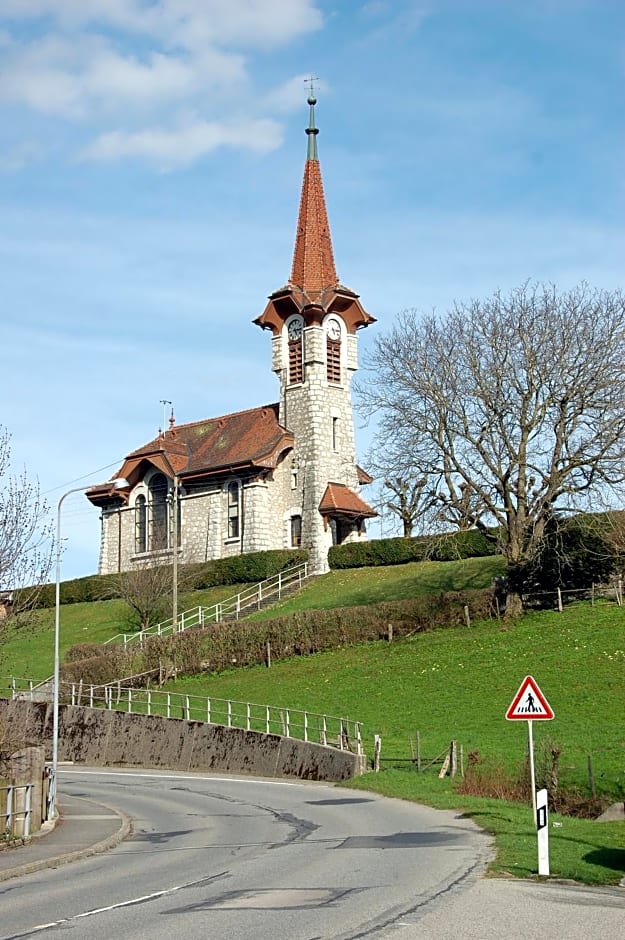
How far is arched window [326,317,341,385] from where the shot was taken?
71.5 meters

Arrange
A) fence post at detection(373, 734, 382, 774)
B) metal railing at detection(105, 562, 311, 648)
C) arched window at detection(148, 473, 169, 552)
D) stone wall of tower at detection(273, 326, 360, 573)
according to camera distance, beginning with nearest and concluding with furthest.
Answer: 1. fence post at detection(373, 734, 382, 774)
2. metal railing at detection(105, 562, 311, 648)
3. stone wall of tower at detection(273, 326, 360, 573)
4. arched window at detection(148, 473, 169, 552)

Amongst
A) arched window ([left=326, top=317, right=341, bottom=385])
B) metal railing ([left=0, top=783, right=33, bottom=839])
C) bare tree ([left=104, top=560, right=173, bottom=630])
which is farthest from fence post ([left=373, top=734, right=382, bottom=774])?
Answer: arched window ([left=326, top=317, right=341, bottom=385])

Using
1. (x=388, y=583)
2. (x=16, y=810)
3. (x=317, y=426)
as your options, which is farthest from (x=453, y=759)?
(x=317, y=426)

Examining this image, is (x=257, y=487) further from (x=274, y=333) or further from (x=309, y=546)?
(x=274, y=333)

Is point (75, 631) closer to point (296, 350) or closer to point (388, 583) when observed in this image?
point (388, 583)

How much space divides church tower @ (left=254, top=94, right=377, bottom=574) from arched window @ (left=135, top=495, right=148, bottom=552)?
1078 centimetres

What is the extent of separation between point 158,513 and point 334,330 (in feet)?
51.1

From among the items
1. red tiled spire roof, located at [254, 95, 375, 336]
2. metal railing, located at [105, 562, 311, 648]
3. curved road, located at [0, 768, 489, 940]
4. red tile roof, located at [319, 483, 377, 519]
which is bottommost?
curved road, located at [0, 768, 489, 940]

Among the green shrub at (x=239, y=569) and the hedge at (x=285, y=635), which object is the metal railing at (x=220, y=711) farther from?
the green shrub at (x=239, y=569)

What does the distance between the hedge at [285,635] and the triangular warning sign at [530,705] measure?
32177mm

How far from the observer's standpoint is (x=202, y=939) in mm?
10742

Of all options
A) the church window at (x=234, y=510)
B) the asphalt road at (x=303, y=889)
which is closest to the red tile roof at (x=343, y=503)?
the church window at (x=234, y=510)

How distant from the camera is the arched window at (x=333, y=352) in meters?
71.5

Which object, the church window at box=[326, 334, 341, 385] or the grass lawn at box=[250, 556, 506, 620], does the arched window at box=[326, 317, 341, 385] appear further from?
the grass lawn at box=[250, 556, 506, 620]
